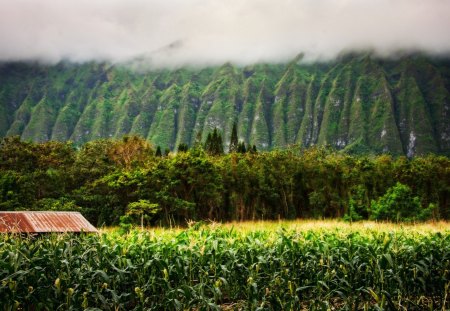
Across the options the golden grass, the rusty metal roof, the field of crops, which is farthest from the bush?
the rusty metal roof

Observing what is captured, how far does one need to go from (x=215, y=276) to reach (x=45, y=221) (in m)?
14.0

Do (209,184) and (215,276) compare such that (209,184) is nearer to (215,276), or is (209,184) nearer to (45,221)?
(45,221)

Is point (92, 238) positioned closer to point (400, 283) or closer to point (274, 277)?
point (274, 277)

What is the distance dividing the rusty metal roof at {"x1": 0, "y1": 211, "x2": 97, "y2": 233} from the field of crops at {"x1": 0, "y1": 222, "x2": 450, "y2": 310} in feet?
31.2

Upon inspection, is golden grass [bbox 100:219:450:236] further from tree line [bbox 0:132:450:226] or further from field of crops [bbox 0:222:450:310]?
tree line [bbox 0:132:450:226]

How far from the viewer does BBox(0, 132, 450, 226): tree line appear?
108 feet

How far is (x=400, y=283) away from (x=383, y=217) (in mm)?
26350

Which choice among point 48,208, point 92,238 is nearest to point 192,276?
point 92,238

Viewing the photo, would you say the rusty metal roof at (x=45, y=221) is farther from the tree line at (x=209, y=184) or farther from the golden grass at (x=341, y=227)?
the tree line at (x=209, y=184)

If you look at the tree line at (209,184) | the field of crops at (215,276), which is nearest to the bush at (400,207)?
the tree line at (209,184)

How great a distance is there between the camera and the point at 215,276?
893cm

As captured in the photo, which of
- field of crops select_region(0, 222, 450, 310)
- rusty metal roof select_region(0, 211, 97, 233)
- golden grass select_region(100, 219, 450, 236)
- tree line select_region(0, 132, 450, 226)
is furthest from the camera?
tree line select_region(0, 132, 450, 226)

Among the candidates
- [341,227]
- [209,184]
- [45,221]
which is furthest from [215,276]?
[209,184]

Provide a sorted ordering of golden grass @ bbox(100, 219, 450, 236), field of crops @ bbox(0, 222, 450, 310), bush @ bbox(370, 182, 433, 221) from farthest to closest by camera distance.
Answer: bush @ bbox(370, 182, 433, 221) → golden grass @ bbox(100, 219, 450, 236) → field of crops @ bbox(0, 222, 450, 310)
